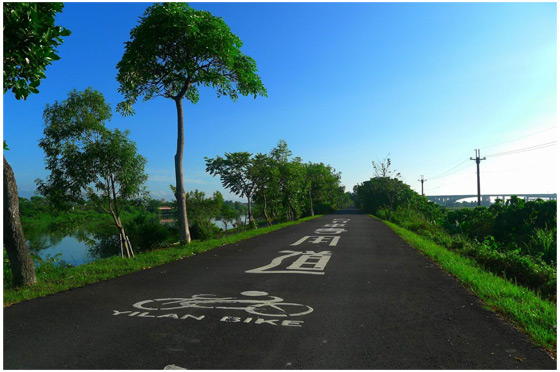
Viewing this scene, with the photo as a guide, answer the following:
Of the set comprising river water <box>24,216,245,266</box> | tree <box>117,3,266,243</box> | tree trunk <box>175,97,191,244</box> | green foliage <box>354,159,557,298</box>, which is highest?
tree <box>117,3,266,243</box>

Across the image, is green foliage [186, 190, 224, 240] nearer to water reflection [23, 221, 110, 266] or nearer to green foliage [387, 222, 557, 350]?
water reflection [23, 221, 110, 266]

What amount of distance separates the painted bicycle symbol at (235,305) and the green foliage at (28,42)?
3.81 metres

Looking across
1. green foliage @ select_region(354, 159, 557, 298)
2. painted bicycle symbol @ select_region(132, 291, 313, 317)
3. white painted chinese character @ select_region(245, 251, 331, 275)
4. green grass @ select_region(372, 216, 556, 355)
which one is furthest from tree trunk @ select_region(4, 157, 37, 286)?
green foliage @ select_region(354, 159, 557, 298)

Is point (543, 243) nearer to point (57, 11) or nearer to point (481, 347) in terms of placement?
point (481, 347)

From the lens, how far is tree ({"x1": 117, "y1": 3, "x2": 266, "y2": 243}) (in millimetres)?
12516

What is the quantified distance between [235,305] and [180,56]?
452 inches

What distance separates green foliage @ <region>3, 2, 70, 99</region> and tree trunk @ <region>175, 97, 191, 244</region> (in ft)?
27.7

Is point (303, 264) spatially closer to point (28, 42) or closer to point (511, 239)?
point (28, 42)

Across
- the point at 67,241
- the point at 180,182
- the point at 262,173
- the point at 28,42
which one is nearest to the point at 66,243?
the point at 67,241

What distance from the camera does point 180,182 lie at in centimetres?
1399

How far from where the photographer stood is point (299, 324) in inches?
161

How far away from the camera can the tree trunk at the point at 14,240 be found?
6613mm

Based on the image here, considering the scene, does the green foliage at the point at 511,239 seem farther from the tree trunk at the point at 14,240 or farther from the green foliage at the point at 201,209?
the green foliage at the point at 201,209

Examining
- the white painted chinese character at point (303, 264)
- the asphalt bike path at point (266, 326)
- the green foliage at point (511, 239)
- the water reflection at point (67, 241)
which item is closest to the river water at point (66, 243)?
the water reflection at point (67, 241)
